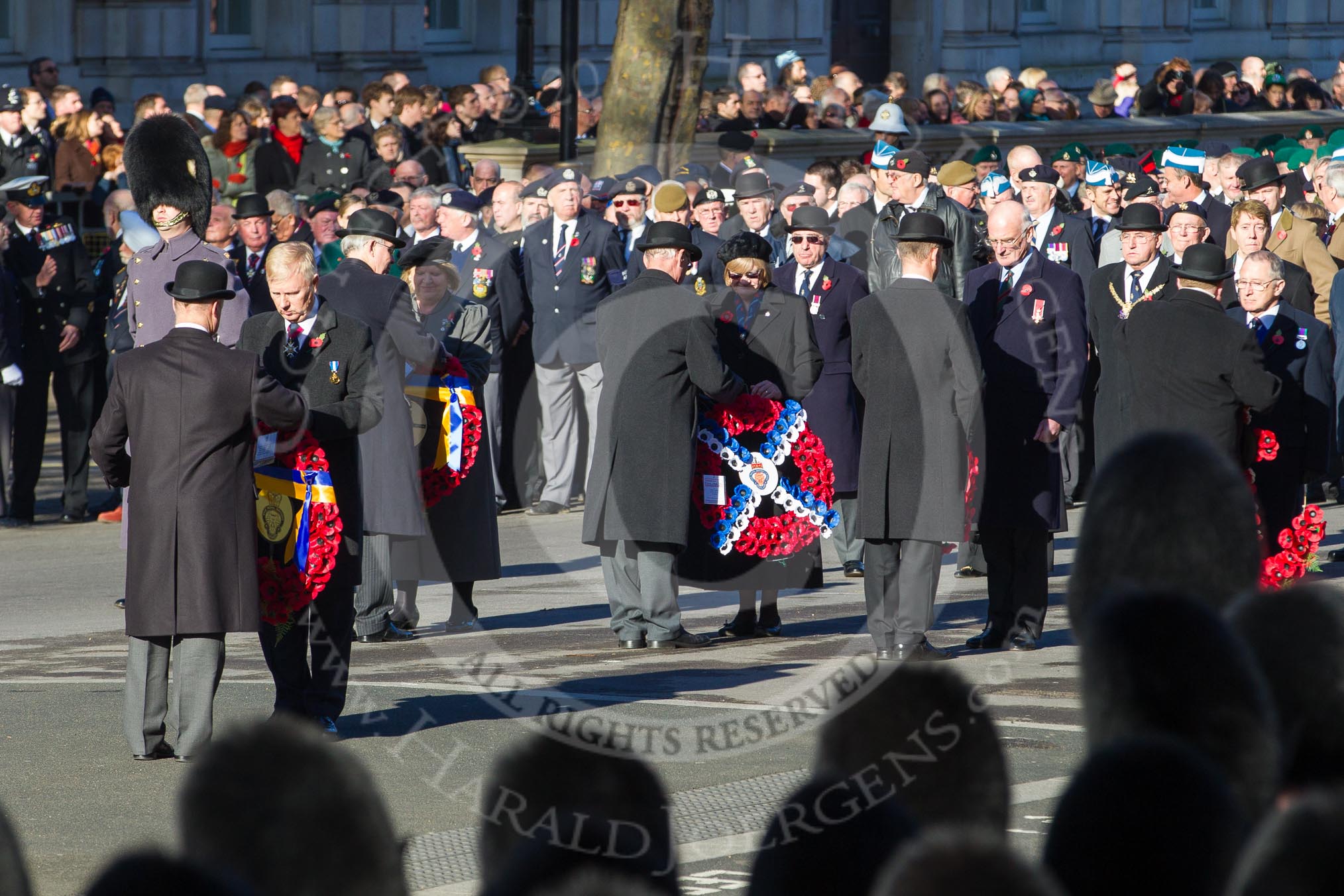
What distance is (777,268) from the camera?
11219 mm

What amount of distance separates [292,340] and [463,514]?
2.25 meters

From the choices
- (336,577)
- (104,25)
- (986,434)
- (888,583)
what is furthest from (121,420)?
(104,25)

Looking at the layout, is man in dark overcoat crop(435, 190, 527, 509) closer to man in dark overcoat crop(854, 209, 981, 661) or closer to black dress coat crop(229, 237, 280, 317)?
black dress coat crop(229, 237, 280, 317)

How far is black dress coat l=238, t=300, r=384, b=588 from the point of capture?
724 cm

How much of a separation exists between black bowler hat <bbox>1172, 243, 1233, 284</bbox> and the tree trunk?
1028 cm

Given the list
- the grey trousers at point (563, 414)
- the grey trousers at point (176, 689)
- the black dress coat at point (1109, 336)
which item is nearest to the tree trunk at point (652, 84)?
the grey trousers at point (563, 414)

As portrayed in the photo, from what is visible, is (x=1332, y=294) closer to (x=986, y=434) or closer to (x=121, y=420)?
(x=986, y=434)

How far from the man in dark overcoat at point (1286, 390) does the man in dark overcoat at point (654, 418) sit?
2375mm

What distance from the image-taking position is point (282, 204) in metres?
13.9

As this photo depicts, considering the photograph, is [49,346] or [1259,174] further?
[1259,174]

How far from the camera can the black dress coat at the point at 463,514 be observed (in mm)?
9664

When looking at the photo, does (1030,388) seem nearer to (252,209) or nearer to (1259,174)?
(1259,174)

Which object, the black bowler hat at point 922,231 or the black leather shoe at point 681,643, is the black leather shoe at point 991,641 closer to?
the black leather shoe at point 681,643

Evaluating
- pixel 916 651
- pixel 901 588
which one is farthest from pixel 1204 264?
pixel 916 651
